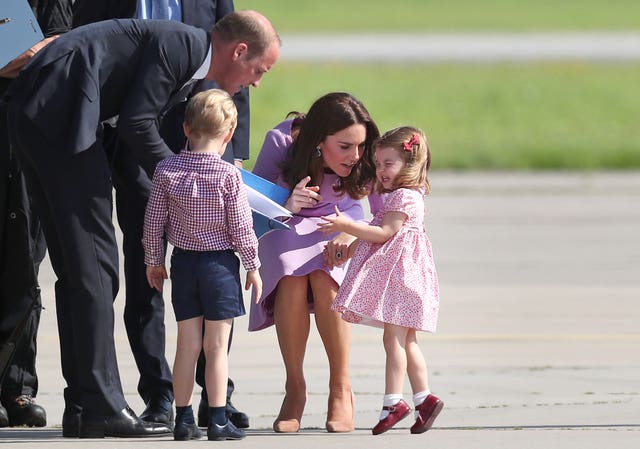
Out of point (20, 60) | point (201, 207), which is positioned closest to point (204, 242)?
point (201, 207)

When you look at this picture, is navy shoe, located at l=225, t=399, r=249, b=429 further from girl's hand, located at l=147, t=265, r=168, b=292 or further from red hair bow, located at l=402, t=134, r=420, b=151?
red hair bow, located at l=402, t=134, r=420, b=151

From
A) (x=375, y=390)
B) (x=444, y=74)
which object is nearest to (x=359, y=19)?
(x=444, y=74)

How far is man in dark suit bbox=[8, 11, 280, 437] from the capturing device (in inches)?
247

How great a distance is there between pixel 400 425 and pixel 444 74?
30474mm

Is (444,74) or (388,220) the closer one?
(388,220)

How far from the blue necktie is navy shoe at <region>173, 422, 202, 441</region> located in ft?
6.37

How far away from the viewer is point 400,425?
22.5 ft

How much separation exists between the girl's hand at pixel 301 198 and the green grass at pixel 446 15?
171ft

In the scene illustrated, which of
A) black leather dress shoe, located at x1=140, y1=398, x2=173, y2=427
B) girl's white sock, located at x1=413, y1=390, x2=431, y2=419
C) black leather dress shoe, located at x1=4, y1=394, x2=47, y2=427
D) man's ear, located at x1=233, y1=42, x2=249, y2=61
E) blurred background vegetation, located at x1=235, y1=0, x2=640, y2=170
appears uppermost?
man's ear, located at x1=233, y1=42, x2=249, y2=61

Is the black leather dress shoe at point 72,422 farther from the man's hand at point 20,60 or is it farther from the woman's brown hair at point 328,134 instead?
the man's hand at point 20,60

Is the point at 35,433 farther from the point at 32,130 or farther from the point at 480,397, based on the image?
the point at 480,397

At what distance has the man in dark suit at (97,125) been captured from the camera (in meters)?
6.27

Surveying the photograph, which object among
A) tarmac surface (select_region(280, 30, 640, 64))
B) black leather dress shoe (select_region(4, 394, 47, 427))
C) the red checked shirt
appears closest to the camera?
the red checked shirt

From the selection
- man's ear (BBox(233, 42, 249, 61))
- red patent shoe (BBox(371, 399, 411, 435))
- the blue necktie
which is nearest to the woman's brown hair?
man's ear (BBox(233, 42, 249, 61))
